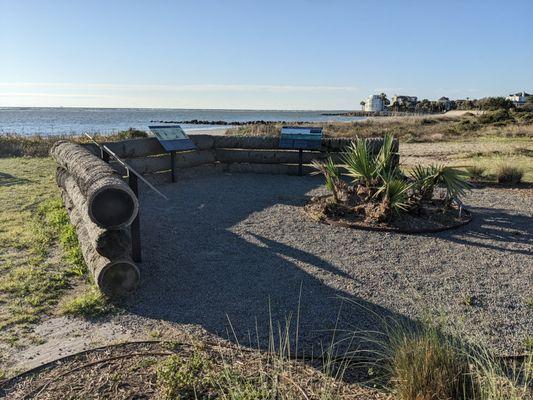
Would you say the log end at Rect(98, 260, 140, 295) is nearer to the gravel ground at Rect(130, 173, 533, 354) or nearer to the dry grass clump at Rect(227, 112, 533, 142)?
the gravel ground at Rect(130, 173, 533, 354)

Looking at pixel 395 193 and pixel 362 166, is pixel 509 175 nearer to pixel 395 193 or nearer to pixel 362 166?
pixel 362 166

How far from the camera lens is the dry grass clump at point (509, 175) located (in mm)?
12680

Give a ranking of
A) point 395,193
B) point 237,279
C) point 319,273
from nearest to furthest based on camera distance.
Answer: point 237,279 → point 319,273 → point 395,193

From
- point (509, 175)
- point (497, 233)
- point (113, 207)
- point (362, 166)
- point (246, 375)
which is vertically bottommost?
point (246, 375)

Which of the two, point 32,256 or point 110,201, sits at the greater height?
point 110,201

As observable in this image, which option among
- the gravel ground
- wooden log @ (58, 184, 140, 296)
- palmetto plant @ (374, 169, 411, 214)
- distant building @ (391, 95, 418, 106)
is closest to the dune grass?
wooden log @ (58, 184, 140, 296)

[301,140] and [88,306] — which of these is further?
[301,140]

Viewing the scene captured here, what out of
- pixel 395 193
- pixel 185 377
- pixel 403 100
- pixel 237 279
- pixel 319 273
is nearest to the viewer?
pixel 185 377

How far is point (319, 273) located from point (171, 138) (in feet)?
24.9

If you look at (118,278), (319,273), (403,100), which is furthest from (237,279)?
(403,100)

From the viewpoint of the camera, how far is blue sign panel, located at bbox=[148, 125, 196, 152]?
40.3ft

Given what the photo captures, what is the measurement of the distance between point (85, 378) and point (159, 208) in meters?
6.09

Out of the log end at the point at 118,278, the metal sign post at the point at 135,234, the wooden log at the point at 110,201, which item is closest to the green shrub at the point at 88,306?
the log end at the point at 118,278

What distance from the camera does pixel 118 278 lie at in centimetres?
530
